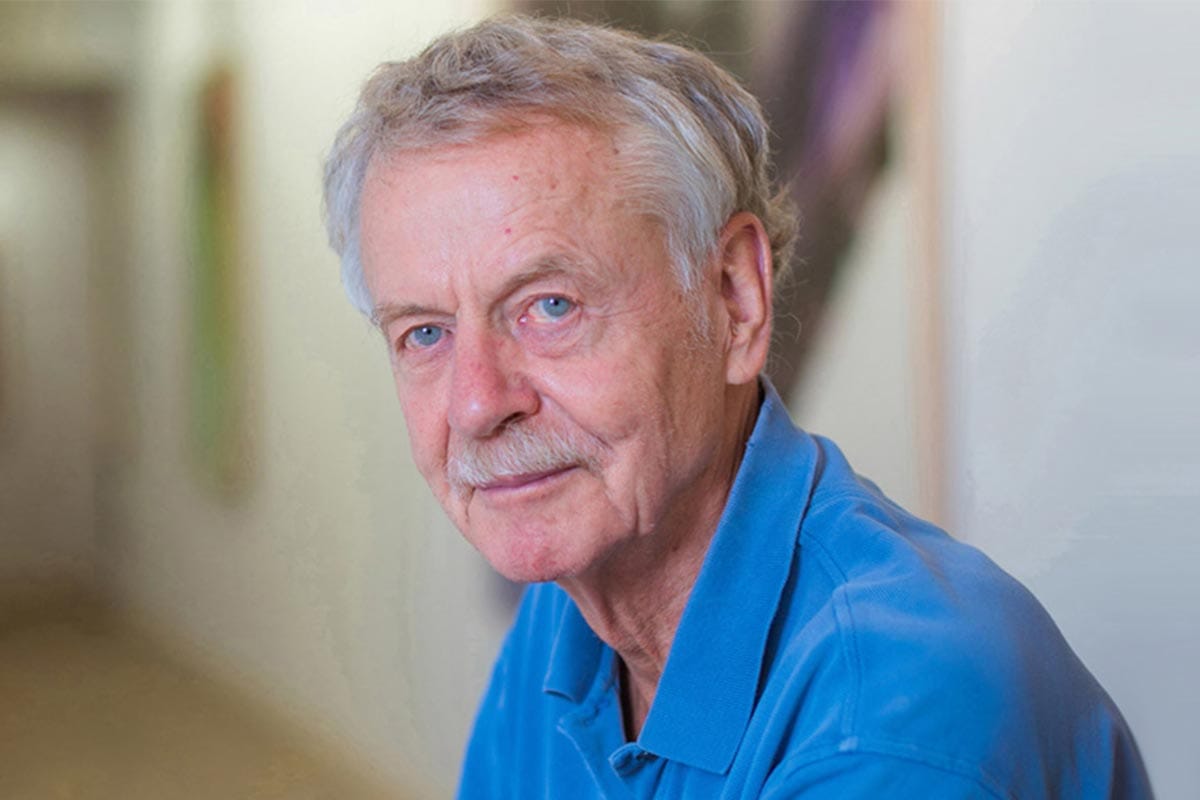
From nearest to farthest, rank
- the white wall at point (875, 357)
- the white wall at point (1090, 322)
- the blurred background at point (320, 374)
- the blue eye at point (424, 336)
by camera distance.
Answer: the blue eye at point (424, 336) → the white wall at point (1090, 322) → the blurred background at point (320, 374) → the white wall at point (875, 357)

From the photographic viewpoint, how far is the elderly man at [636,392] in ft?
3.44

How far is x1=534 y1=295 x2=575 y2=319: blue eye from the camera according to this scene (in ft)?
3.60

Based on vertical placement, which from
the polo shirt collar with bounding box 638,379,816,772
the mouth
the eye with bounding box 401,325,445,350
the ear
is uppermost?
the ear

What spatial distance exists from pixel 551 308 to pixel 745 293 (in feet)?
0.63

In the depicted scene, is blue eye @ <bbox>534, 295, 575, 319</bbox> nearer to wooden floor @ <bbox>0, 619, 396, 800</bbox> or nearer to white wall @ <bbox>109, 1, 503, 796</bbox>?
white wall @ <bbox>109, 1, 503, 796</bbox>

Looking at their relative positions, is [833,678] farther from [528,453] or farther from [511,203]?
[511,203]

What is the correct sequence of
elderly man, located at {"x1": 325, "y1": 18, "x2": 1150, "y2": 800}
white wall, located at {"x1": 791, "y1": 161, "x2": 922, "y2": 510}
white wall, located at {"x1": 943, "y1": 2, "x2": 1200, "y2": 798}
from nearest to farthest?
elderly man, located at {"x1": 325, "y1": 18, "x2": 1150, "y2": 800}, white wall, located at {"x1": 943, "y1": 2, "x2": 1200, "y2": 798}, white wall, located at {"x1": 791, "y1": 161, "x2": 922, "y2": 510}

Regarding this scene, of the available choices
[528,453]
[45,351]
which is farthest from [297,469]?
[528,453]

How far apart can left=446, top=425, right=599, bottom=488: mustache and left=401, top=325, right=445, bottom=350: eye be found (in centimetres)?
10

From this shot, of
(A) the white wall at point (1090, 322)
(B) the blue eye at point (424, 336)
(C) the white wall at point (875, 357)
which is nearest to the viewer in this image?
(B) the blue eye at point (424, 336)

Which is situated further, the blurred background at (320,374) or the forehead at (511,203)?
the blurred background at (320,374)

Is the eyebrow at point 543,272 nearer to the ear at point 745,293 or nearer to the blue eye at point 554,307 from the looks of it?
the blue eye at point 554,307

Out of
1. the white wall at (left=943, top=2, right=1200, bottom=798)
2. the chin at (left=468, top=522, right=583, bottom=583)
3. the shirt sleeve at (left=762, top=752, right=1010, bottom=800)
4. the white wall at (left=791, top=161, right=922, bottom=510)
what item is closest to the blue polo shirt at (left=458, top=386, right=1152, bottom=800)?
the shirt sleeve at (left=762, top=752, right=1010, bottom=800)

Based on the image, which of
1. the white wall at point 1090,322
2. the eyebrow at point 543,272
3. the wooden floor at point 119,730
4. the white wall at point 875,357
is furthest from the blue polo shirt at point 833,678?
the wooden floor at point 119,730
